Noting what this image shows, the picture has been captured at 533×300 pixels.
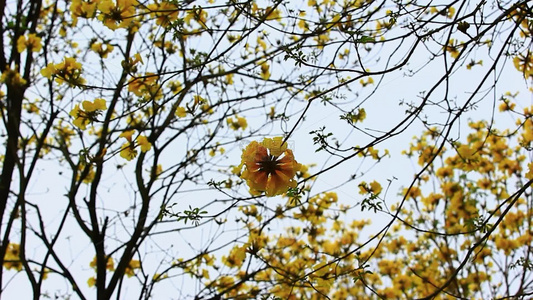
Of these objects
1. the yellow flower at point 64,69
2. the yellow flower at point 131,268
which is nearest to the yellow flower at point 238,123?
the yellow flower at point 131,268

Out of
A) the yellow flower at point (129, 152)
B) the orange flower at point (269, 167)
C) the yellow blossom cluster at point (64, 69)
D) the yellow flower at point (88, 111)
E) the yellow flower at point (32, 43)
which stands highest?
the yellow flower at point (32, 43)

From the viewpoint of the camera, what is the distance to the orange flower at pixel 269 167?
127 centimetres

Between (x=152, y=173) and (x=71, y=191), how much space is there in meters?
0.55

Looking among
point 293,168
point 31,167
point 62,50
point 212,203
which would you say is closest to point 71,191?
point 31,167

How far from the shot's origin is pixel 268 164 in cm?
128

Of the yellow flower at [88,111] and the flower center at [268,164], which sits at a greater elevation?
the yellow flower at [88,111]

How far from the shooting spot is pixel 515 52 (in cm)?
200

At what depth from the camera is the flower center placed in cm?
128

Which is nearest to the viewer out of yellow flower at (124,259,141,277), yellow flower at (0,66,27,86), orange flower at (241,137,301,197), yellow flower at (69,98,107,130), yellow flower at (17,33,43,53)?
orange flower at (241,137,301,197)

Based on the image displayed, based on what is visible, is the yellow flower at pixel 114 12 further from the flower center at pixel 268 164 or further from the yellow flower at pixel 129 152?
the flower center at pixel 268 164

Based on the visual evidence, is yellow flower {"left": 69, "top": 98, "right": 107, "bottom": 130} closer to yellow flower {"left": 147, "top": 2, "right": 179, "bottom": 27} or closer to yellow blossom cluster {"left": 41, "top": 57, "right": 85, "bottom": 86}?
yellow blossom cluster {"left": 41, "top": 57, "right": 85, "bottom": 86}

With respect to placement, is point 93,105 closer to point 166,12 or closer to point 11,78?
point 166,12

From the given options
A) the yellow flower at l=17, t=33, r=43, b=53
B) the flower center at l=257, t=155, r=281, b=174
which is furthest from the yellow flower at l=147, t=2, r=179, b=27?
the yellow flower at l=17, t=33, r=43, b=53

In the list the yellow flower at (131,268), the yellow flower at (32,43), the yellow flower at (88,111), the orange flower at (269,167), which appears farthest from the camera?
the yellow flower at (131,268)
